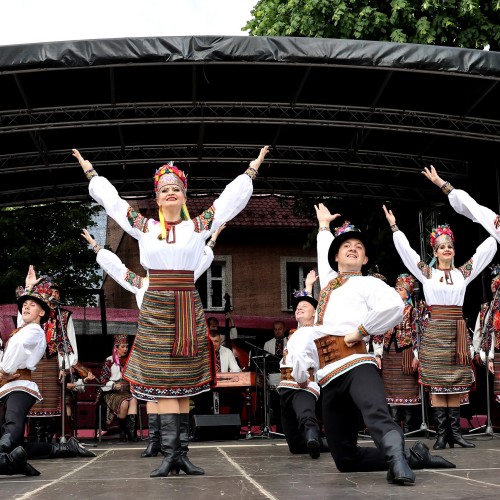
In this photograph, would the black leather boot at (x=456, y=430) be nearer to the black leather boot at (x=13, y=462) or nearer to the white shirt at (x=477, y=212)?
the white shirt at (x=477, y=212)

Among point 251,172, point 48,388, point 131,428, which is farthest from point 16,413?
point 131,428

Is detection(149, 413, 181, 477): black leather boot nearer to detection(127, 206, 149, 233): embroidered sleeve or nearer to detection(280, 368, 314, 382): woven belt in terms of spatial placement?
detection(127, 206, 149, 233): embroidered sleeve

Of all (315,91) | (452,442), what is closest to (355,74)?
(315,91)

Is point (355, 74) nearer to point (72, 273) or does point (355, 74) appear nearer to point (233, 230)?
point (233, 230)

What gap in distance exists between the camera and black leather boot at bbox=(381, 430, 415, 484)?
Result: 4168 millimetres

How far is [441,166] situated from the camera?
12.4 m

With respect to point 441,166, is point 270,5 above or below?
above

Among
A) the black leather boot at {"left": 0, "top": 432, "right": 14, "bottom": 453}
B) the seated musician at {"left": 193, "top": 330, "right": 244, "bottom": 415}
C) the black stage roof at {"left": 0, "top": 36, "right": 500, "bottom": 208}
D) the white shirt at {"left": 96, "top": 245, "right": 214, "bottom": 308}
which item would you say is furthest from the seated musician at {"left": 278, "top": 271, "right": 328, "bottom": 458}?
the seated musician at {"left": 193, "top": 330, "right": 244, "bottom": 415}

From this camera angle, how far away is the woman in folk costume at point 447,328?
25.3 ft

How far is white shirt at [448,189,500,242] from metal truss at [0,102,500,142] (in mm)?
3317

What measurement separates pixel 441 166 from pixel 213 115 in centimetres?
361

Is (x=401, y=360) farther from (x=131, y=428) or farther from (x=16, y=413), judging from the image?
(x=16, y=413)

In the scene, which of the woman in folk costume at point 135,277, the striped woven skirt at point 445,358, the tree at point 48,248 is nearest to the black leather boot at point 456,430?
the striped woven skirt at point 445,358

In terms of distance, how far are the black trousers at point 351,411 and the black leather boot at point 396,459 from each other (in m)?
0.19
